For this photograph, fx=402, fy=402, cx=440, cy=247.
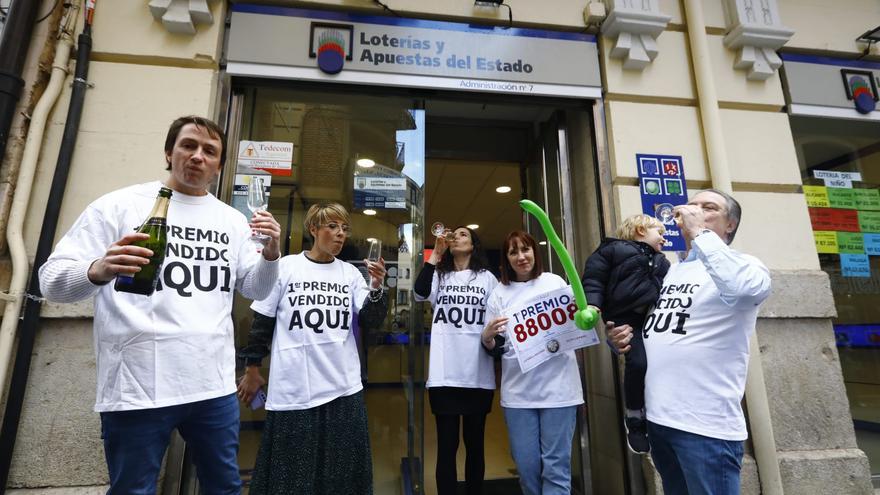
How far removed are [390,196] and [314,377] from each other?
5.36 feet

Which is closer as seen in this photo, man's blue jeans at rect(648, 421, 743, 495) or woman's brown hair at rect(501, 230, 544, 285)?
man's blue jeans at rect(648, 421, 743, 495)

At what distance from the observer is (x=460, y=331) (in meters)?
2.61

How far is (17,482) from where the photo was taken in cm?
220

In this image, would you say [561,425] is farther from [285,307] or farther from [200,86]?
[200,86]

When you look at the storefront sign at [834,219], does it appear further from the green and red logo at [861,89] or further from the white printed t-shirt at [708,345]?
the white printed t-shirt at [708,345]

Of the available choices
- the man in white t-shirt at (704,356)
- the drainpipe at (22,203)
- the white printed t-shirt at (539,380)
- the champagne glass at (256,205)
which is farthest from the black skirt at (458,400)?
the drainpipe at (22,203)

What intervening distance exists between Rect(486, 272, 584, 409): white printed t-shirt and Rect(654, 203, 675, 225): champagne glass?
1.14m

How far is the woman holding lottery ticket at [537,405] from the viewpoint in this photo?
2242mm

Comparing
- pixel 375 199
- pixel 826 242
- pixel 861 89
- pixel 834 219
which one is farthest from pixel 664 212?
pixel 861 89

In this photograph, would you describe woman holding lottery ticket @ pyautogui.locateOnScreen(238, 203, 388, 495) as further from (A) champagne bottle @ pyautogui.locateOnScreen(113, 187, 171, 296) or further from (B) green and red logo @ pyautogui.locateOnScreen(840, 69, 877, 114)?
(B) green and red logo @ pyautogui.locateOnScreen(840, 69, 877, 114)

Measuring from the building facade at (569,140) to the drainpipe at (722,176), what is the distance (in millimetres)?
15

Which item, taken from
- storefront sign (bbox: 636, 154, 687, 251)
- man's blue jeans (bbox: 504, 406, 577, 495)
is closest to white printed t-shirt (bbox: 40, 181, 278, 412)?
man's blue jeans (bbox: 504, 406, 577, 495)

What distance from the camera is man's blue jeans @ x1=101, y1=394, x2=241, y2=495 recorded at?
1393 millimetres

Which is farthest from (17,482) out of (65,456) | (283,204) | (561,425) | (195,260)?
(561,425)
